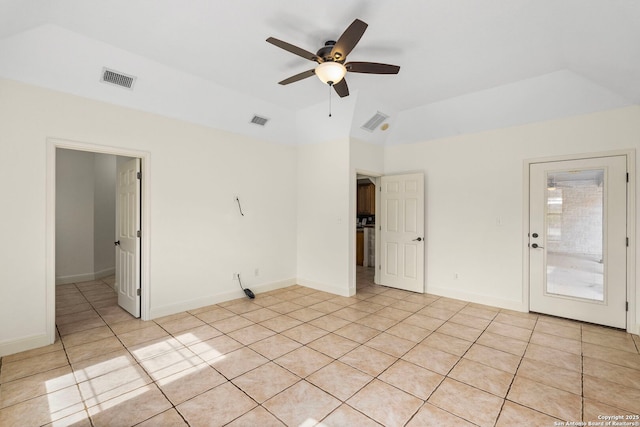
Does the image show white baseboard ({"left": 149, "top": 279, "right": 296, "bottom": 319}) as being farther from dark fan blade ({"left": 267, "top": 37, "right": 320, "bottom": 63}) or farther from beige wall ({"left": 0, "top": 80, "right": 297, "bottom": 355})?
dark fan blade ({"left": 267, "top": 37, "right": 320, "bottom": 63})

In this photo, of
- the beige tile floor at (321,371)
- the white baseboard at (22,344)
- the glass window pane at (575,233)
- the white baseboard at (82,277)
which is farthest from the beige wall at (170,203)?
the glass window pane at (575,233)

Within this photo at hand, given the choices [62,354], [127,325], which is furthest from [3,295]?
[127,325]

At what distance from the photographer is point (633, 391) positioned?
237 cm

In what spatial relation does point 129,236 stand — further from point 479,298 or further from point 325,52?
point 479,298

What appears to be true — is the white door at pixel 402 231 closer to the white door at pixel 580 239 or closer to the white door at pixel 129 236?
the white door at pixel 580 239

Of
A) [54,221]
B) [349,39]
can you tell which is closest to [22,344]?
[54,221]

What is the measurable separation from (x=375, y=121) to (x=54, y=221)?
4302 millimetres

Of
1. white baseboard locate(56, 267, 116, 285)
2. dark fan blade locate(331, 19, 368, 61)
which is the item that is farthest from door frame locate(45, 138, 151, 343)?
white baseboard locate(56, 267, 116, 285)

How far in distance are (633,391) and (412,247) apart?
9.88 feet

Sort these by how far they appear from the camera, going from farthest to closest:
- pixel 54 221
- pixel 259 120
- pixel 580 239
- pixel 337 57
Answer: pixel 259 120 < pixel 580 239 < pixel 54 221 < pixel 337 57

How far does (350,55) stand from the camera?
3209mm

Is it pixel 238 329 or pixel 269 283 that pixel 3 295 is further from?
pixel 269 283

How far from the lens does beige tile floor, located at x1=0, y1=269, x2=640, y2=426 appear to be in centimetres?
209

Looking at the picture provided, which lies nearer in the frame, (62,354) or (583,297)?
(62,354)
